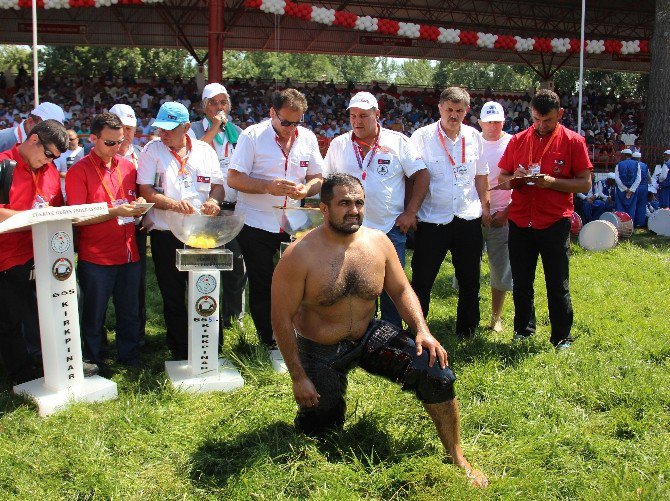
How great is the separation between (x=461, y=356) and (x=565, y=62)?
80.7 ft

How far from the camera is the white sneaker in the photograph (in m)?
5.08

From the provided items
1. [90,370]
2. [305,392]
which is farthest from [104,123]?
[305,392]

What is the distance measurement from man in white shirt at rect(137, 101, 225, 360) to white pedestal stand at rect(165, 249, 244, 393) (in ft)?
1.27

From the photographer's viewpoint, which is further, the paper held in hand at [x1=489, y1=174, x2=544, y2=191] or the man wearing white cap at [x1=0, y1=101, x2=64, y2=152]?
the man wearing white cap at [x1=0, y1=101, x2=64, y2=152]

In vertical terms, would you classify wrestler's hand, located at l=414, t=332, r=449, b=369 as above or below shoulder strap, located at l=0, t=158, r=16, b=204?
below

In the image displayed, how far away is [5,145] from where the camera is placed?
629 cm

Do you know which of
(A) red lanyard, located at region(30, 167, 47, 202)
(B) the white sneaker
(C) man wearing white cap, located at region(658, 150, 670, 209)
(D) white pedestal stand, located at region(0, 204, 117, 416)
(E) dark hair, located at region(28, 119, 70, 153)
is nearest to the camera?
(D) white pedestal stand, located at region(0, 204, 117, 416)

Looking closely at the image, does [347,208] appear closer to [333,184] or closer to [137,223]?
[333,184]

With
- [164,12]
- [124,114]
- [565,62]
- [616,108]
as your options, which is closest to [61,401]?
[124,114]

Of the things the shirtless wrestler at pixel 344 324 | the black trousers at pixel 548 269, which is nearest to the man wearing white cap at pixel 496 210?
the black trousers at pixel 548 269

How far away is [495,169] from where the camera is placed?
6.20 m

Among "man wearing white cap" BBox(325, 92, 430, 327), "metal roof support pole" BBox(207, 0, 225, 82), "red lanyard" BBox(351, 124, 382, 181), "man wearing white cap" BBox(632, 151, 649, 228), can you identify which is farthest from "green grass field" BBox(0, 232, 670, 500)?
"metal roof support pole" BBox(207, 0, 225, 82)

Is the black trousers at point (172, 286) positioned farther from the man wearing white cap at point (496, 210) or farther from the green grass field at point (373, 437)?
the man wearing white cap at point (496, 210)

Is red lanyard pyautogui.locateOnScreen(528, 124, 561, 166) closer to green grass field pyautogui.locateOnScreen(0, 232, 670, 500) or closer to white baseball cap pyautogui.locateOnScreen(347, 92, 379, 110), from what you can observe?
white baseball cap pyautogui.locateOnScreen(347, 92, 379, 110)
